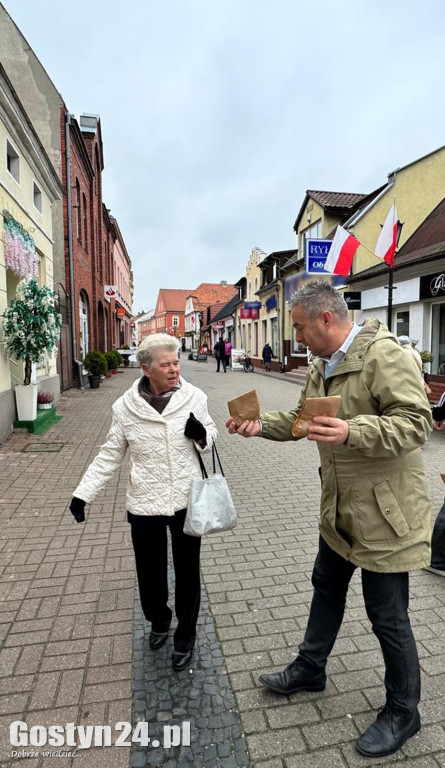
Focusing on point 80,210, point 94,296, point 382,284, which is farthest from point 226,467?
point 94,296

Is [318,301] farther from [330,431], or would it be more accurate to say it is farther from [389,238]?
[389,238]

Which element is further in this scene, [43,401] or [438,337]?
[438,337]

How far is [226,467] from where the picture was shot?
6801 mm

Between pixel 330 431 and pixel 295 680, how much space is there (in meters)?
1.46

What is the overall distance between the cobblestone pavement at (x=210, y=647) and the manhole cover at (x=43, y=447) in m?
2.40

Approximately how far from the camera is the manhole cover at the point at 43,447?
7320mm

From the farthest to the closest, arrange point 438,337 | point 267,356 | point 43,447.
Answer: point 267,356 < point 438,337 < point 43,447

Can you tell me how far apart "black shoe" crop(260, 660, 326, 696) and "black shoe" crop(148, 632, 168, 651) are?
69 centimetres

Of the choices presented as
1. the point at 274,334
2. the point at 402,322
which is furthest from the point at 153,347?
the point at 274,334

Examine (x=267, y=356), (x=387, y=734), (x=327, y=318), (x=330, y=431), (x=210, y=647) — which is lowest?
(x=210, y=647)

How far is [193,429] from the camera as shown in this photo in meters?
2.41

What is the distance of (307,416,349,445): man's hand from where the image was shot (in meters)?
1.67

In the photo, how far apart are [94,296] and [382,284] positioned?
1324cm

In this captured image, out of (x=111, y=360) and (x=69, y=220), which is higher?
(x=69, y=220)
